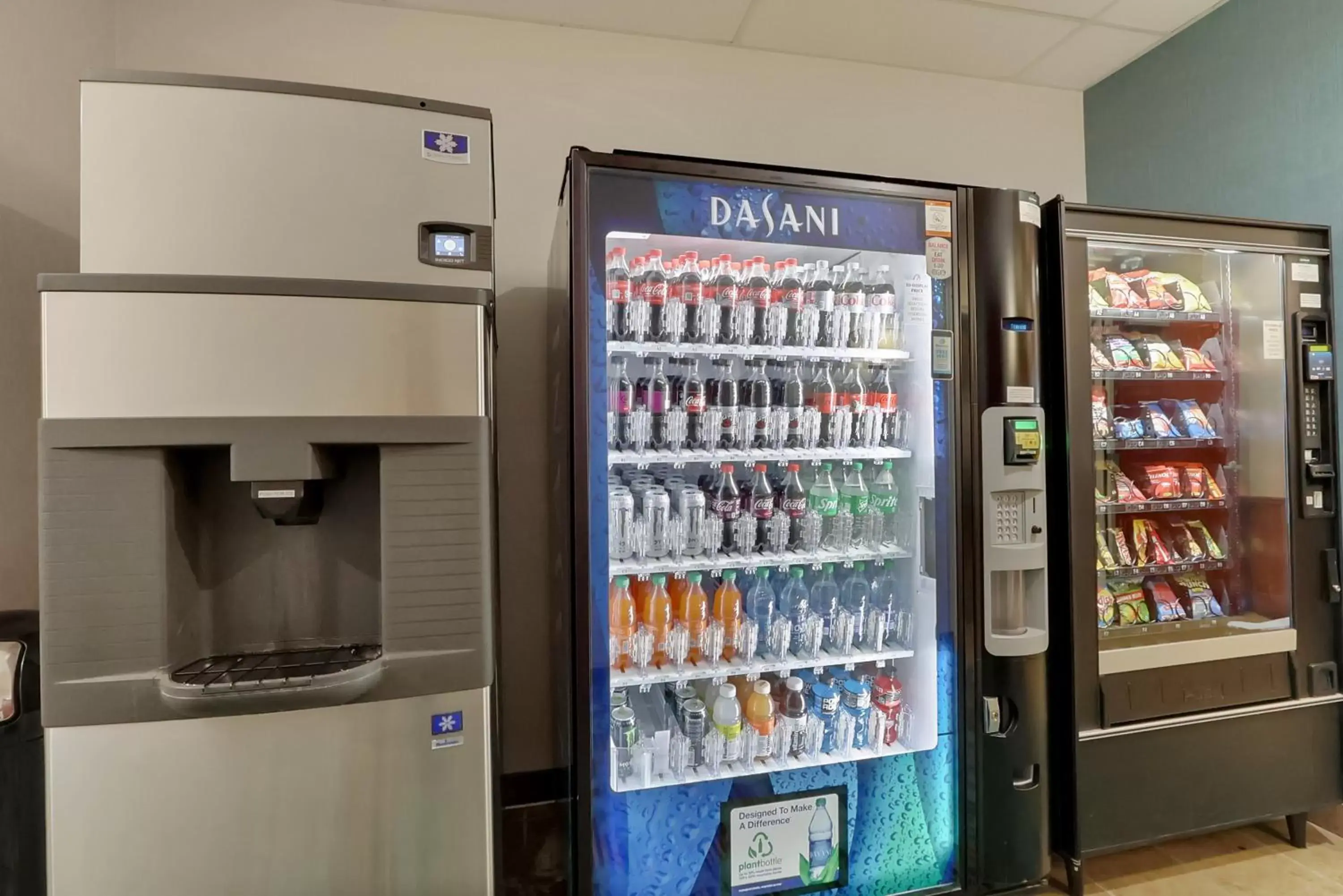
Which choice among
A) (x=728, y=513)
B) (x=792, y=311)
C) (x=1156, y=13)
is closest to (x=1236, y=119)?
(x=1156, y=13)

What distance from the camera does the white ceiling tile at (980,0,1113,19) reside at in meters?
2.41

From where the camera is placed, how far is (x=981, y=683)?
1.91 m

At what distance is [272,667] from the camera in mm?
1220

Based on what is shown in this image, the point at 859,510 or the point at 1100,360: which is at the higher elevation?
the point at 1100,360

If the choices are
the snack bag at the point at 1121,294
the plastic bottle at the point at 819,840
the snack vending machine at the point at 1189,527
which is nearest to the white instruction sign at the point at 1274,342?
the snack vending machine at the point at 1189,527

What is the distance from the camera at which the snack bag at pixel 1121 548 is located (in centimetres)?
233

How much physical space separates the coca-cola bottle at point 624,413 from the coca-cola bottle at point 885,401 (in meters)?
0.73

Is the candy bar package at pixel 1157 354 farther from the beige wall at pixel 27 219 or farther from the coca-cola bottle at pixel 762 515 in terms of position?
the beige wall at pixel 27 219

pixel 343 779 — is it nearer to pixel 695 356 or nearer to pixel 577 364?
pixel 577 364

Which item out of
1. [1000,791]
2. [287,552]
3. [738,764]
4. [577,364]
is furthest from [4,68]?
[1000,791]

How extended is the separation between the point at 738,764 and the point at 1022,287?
1.57 meters

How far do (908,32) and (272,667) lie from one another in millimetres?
2947

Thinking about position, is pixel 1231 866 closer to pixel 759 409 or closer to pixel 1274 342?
pixel 1274 342

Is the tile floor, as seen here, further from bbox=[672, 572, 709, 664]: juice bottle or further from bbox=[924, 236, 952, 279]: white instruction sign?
bbox=[924, 236, 952, 279]: white instruction sign
